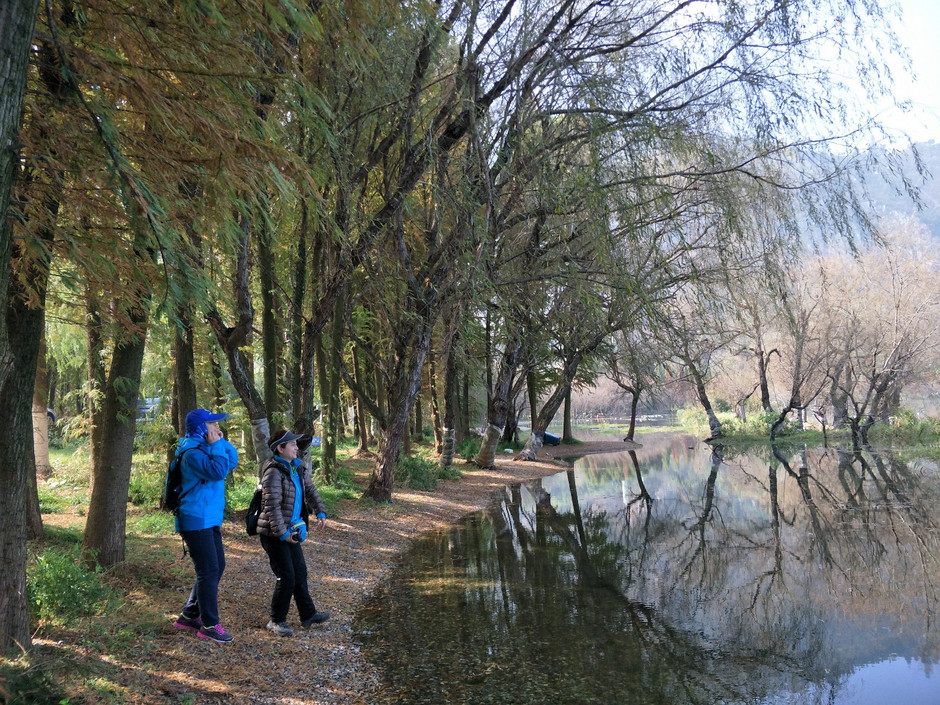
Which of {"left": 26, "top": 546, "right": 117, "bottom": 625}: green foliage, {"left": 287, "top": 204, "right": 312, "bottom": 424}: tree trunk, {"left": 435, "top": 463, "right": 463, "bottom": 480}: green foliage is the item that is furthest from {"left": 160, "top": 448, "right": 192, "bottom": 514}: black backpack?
{"left": 435, "top": 463, "right": 463, "bottom": 480}: green foliage

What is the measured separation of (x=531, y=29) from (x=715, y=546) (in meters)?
7.87

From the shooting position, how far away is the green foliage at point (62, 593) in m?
4.92

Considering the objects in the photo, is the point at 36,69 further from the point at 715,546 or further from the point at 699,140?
the point at 715,546

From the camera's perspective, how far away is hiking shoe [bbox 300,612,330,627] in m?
6.34

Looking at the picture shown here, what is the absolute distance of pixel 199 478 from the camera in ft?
17.7

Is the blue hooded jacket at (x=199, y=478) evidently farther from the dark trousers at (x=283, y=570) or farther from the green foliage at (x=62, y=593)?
the green foliage at (x=62, y=593)

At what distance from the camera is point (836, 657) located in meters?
5.89

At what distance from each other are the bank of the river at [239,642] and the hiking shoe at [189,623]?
2.4 inches

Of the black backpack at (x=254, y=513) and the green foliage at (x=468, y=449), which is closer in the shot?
the black backpack at (x=254, y=513)

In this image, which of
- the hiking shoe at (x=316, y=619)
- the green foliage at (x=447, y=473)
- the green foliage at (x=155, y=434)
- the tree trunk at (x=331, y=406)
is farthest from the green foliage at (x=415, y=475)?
the hiking shoe at (x=316, y=619)

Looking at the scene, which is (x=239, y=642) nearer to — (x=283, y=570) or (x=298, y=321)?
(x=283, y=570)

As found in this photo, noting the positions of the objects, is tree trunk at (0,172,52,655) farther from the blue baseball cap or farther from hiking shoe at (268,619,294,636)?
hiking shoe at (268,619,294,636)

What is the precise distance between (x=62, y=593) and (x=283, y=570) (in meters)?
1.65

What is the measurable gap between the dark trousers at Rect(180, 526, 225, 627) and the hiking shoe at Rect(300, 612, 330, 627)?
1.08m
